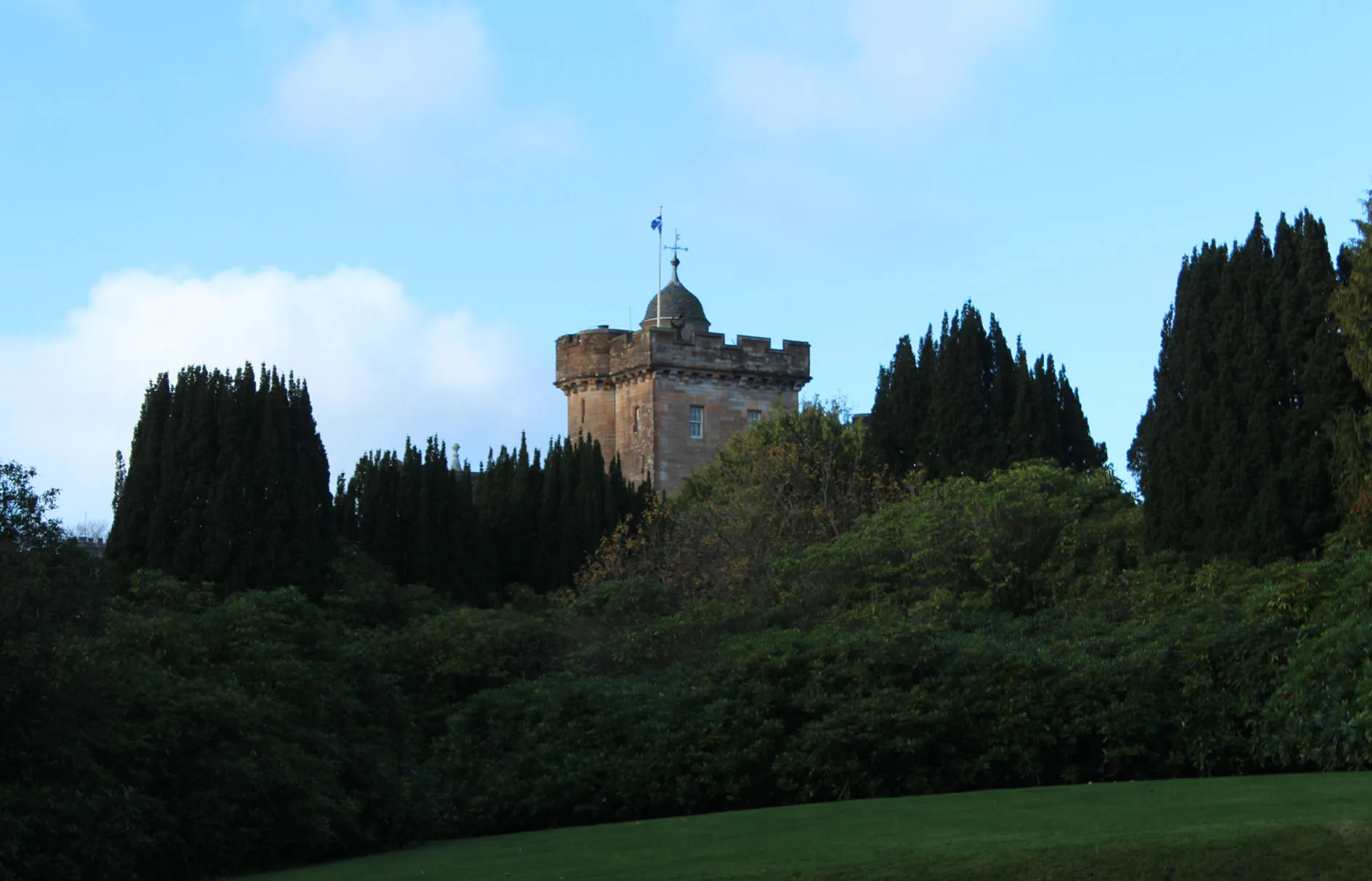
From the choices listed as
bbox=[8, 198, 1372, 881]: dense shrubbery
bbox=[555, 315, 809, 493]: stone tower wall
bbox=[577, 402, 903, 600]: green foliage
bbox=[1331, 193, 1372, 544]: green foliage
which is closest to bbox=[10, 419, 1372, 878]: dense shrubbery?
bbox=[8, 198, 1372, 881]: dense shrubbery

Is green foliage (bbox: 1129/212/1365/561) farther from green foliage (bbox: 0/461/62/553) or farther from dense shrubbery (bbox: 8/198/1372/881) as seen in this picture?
green foliage (bbox: 0/461/62/553)

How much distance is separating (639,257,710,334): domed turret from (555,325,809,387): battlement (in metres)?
1.79

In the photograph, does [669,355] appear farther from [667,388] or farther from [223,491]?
[223,491]

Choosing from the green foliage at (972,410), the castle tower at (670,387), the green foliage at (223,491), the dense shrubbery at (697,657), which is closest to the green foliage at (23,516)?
the dense shrubbery at (697,657)

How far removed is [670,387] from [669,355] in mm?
1085

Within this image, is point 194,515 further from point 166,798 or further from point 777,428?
point 777,428

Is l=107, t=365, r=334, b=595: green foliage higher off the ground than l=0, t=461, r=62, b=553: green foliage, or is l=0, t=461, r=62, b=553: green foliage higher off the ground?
l=107, t=365, r=334, b=595: green foliage

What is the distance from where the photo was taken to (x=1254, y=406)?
23266 millimetres

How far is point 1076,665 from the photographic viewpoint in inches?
832

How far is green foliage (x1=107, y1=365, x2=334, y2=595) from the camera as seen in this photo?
28.5 metres

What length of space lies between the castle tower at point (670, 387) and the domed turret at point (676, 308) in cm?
9

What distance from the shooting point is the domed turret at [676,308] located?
59188mm

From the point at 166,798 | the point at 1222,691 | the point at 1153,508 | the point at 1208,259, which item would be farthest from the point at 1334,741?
the point at 166,798

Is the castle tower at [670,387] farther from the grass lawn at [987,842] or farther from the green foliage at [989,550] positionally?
the grass lawn at [987,842]
